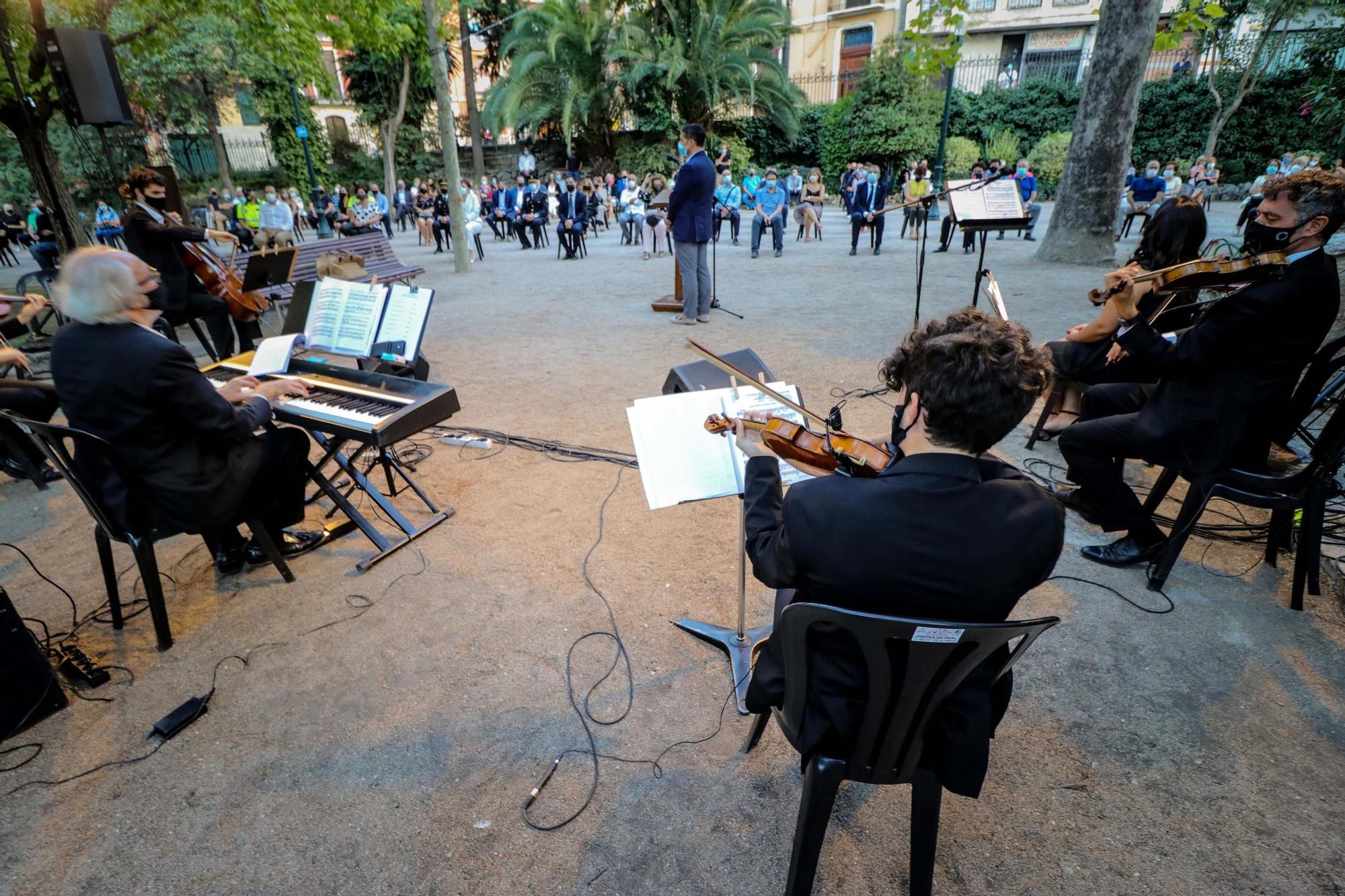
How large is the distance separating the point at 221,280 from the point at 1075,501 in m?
7.23

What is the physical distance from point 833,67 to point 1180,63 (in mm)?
13417

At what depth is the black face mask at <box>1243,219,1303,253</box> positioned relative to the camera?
2736 mm

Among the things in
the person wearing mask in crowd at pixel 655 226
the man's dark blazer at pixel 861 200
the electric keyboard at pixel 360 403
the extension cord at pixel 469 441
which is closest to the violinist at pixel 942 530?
the electric keyboard at pixel 360 403

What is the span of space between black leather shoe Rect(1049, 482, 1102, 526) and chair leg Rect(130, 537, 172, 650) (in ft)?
14.3

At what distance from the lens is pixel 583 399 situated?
5.58m

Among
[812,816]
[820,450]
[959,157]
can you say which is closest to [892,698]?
[812,816]

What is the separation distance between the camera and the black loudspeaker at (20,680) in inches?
96.7

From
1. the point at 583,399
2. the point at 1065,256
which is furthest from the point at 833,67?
the point at 583,399

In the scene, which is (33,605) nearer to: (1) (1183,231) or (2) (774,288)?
(1) (1183,231)

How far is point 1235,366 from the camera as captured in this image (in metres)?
2.86

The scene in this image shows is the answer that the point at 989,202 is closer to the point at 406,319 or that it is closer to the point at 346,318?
the point at 406,319

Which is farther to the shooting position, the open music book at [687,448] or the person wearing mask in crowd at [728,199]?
the person wearing mask in crowd at [728,199]

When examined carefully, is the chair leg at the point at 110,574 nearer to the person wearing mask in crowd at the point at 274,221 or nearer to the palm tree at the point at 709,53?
the person wearing mask in crowd at the point at 274,221

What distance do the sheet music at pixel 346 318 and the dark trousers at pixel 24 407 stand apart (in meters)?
1.98
